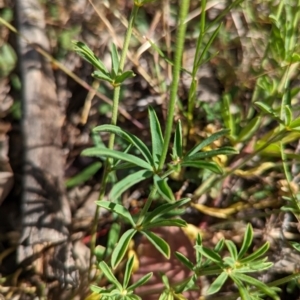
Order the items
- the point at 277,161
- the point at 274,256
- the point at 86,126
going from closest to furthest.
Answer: the point at 274,256 < the point at 277,161 < the point at 86,126

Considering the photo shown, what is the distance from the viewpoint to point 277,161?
1927 mm

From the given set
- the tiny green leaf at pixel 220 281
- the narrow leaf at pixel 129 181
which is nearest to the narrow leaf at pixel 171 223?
the narrow leaf at pixel 129 181

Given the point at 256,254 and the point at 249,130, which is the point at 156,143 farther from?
the point at 249,130

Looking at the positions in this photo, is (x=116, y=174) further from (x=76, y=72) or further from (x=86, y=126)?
(x=76, y=72)

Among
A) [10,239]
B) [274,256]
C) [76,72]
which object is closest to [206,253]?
[274,256]

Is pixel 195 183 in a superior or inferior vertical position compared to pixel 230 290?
superior

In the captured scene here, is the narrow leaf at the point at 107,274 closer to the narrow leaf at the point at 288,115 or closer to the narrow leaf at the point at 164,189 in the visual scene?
the narrow leaf at the point at 164,189

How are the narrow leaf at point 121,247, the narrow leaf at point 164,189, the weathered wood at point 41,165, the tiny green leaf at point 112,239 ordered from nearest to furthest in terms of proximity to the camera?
1. the narrow leaf at point 164,189
2. the narrow leaf at point 121,247
3. the tiny green leaf at point 112,239
4. the weathered wood at point 41,165

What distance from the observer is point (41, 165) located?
1846mm

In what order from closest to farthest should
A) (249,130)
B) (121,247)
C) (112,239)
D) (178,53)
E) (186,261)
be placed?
1. (178,53)
2. (121,247)
3. (186,261)
4. (112,239)
5. (249,130)

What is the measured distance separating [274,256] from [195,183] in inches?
16.0

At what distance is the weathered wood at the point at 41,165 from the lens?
174cm

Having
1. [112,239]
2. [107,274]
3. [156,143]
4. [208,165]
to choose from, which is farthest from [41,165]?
[208,165]

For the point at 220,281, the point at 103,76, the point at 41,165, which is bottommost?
the point at 220,281
